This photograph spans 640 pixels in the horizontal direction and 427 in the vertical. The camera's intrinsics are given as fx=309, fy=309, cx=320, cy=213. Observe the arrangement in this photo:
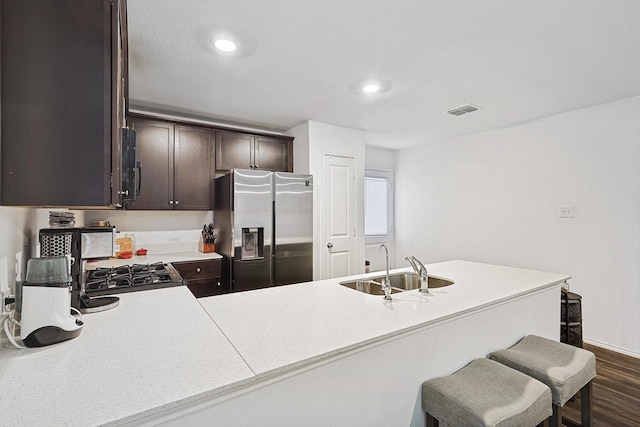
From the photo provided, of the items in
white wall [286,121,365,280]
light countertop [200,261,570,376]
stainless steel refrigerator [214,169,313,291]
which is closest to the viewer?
light countertop [200,261,570,376]

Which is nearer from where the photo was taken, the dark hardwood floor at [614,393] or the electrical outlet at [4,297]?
the electrical outlet at [4,297]

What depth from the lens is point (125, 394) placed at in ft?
2.49

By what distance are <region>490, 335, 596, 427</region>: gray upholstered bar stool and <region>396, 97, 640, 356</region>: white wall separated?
191 cm

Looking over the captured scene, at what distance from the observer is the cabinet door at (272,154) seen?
376 centimetres

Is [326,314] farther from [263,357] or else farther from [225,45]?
[225,45]

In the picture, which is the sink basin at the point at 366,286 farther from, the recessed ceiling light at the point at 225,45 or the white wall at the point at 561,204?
the white wall at the point at 561,204

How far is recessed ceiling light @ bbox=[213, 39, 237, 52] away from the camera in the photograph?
1992 millimetres

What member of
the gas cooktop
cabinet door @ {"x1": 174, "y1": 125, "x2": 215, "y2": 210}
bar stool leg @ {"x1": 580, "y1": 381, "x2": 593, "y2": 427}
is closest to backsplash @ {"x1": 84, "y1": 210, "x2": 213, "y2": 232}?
cabinet door @ {"x1": 174, "y1": 125, "x2": 215, "y2": 210}

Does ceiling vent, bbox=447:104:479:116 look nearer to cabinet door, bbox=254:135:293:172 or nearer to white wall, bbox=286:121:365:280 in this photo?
white wall, bbox=286:121:365:280

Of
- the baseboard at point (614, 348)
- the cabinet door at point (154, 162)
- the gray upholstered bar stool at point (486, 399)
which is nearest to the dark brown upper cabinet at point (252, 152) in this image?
the cabinet door at point (154, 162)

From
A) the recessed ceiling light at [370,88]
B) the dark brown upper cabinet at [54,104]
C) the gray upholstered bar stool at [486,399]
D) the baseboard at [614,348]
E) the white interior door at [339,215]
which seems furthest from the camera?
the white interior door at [339,215]

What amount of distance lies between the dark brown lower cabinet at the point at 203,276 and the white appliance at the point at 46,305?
192 cm

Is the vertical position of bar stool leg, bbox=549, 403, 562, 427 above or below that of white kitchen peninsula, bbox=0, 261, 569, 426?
below

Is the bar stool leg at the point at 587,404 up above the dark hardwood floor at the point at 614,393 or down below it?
above
